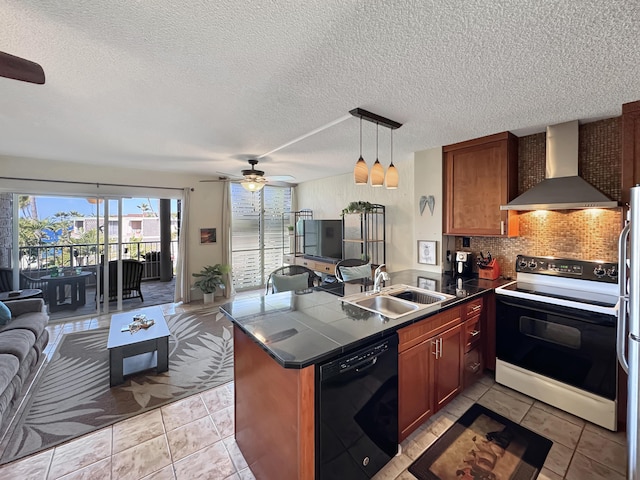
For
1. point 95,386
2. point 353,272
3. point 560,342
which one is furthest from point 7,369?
point 560,342

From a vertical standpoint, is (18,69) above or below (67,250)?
above

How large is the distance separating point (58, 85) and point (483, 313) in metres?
3.84

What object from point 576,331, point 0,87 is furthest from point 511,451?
point 0,87

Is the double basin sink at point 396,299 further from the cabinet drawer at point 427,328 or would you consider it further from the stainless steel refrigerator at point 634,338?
the stainless steel refrigerator at point 634,338

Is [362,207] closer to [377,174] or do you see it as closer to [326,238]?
[326,238]

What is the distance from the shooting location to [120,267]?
4797 mm

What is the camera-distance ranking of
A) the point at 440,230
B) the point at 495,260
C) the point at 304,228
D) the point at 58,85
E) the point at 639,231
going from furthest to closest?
the point at 304,228, the point at 440,230, the point at 495,260, the point at 58,85, the point at 639,231

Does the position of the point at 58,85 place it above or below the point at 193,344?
above

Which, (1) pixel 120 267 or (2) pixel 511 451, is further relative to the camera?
(1) pixel 120 267

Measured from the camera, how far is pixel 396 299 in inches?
94.3

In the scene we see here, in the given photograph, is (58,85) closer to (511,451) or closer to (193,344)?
(193,344)

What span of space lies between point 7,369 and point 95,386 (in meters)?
0.68

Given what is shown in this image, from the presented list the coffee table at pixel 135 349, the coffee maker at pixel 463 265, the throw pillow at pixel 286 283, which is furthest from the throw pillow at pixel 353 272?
the coffee table at pixel 135 349

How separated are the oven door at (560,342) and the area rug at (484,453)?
560 mm
